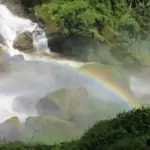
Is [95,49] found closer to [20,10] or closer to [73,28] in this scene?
[73,28]

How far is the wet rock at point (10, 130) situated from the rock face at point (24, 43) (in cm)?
641

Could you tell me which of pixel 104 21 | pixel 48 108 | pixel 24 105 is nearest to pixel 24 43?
pixel 104 21

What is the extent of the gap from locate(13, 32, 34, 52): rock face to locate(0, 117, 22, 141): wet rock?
6410 millimetres

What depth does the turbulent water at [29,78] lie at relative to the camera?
629 inches

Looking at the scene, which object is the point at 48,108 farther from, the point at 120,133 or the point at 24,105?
the point at 120,133

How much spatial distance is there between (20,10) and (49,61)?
361 cm

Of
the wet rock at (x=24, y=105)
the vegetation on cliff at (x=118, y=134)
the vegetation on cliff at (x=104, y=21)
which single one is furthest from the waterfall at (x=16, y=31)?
the vegetation on cliff at (x=118, y=134)

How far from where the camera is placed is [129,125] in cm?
776

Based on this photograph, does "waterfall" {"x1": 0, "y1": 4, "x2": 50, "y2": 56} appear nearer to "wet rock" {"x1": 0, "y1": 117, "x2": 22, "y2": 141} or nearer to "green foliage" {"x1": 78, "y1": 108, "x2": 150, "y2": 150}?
"wet rock" {"x1": 0, "y1": 117, "x2": 22, "y2": 141}

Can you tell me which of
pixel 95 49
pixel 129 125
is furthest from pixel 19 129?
pixel 95 49

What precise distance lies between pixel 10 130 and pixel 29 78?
15.2ft

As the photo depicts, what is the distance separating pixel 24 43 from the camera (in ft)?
64.5

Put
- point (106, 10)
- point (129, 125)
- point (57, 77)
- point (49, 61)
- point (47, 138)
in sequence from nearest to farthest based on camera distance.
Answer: point (129, 125), point (47, 138), point (57, 77), point (49, 61), point (106, 10)

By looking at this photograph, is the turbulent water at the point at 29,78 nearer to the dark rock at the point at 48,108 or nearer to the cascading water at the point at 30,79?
the cascading water at the point at 30,79
